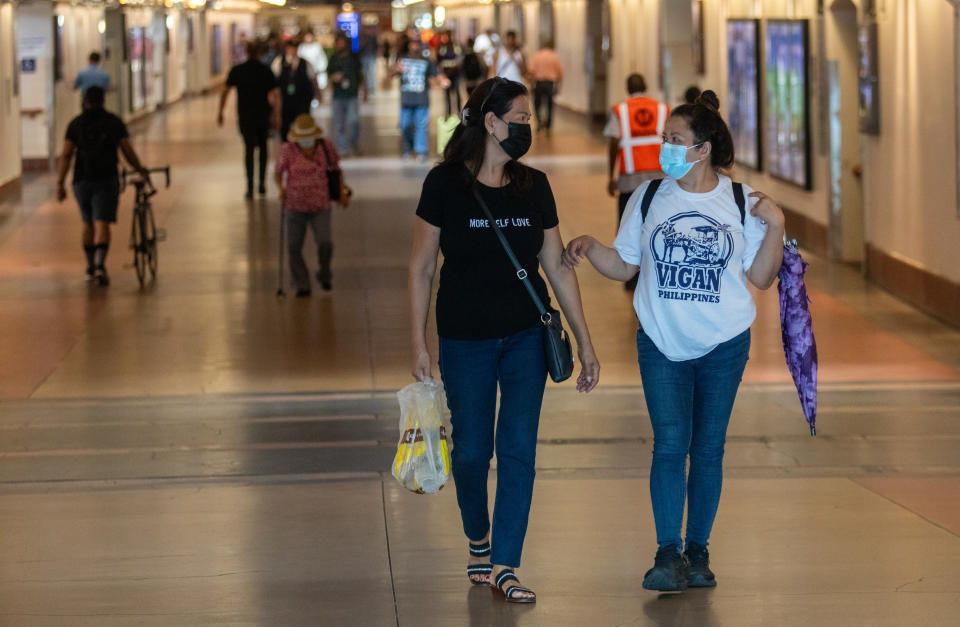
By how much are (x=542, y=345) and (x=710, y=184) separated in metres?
0.74

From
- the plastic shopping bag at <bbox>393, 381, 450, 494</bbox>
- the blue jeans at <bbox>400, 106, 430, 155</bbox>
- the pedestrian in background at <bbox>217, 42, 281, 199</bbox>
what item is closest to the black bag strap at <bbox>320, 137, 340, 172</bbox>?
the pedestrian in background at <bbox>217, 42, 281, 199</bbox>

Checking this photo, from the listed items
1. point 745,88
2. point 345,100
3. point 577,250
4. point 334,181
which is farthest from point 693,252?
point 345,100

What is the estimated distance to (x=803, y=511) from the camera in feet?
19.5

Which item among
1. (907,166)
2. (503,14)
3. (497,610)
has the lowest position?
(497,610)

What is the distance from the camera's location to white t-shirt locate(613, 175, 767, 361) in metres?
4.75

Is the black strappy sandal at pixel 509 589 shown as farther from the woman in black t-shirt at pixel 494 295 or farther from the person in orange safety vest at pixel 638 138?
the person in orange safety vest at pixel 638 138

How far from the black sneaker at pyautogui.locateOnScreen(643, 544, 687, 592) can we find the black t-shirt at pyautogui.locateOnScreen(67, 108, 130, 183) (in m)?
8.69

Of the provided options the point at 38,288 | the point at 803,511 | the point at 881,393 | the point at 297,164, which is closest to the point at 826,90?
the point at 297,164

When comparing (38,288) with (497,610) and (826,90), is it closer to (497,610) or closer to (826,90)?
(826,90)

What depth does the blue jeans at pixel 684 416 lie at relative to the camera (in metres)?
4.85

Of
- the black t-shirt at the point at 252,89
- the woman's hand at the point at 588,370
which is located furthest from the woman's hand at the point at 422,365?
the black t-shirt at the point at 252,89

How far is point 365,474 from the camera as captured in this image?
265 inches

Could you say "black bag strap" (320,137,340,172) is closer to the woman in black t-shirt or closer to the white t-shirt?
the woman in black t-shirt

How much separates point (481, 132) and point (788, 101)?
1084 centimetres
